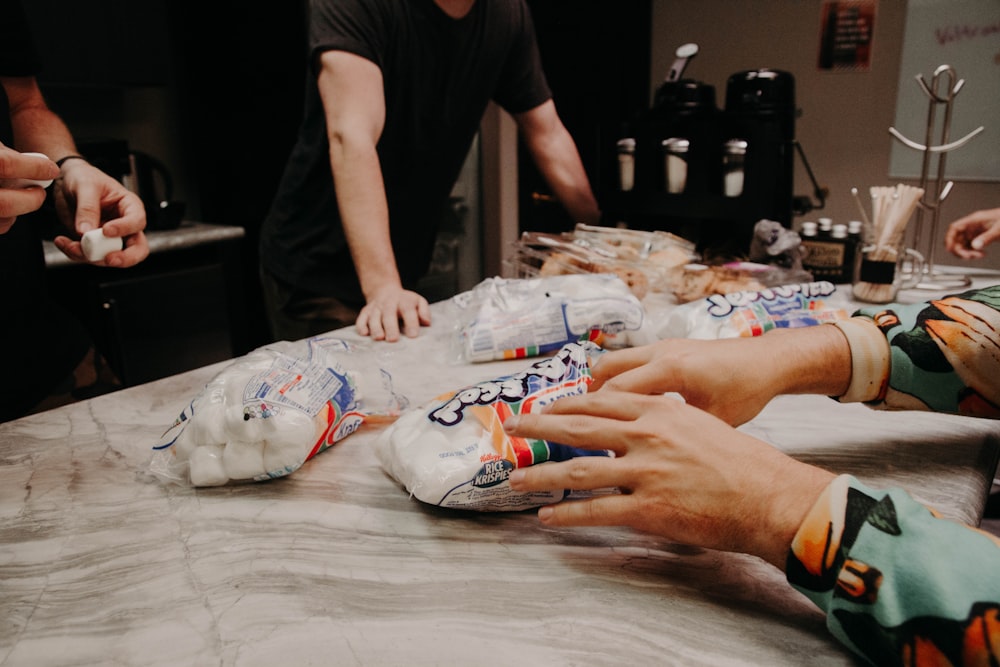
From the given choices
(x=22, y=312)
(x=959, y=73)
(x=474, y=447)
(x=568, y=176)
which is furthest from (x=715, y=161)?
(x=959, y=73)

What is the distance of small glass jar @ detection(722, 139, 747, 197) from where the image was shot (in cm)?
156

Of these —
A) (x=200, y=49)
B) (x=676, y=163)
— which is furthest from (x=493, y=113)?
(x=676, y=163)

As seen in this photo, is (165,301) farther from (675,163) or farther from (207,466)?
(207,466)

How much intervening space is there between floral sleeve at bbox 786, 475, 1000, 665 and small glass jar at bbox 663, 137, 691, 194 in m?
1.25

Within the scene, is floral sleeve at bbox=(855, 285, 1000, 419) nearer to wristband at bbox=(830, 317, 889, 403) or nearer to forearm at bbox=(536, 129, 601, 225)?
wristband at bbox=(830, 317, 889, 403)

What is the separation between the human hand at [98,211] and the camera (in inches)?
40.2

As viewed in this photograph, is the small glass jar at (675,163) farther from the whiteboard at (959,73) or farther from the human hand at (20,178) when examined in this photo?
the whiteboard at (959,73)

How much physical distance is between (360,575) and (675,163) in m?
1.36

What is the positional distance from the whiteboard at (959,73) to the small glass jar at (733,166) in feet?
4.64

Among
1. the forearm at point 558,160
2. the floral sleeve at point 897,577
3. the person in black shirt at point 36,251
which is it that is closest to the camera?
the floral sleeve at point 897,577

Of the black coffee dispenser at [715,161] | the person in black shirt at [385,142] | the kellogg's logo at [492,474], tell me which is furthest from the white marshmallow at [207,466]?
the black coffee dispenser at [715,161]

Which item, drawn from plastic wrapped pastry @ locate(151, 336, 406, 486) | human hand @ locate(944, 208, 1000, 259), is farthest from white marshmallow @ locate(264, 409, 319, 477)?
human hand @ locate(944, 208, 1000, 259)

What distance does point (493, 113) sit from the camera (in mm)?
2934

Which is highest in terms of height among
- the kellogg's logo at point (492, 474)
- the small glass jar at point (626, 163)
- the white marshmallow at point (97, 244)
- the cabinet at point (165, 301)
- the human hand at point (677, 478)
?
the small glass jar at point (626, 163)
